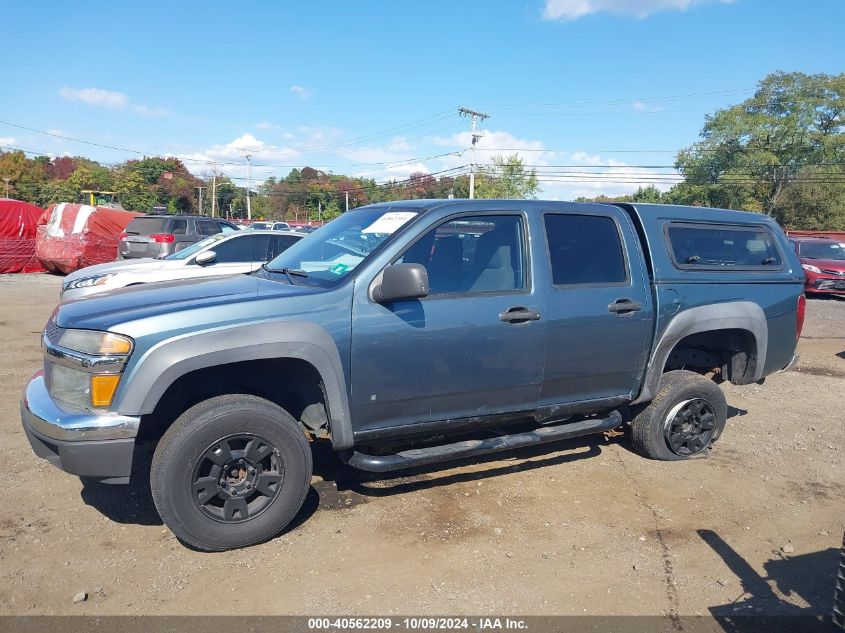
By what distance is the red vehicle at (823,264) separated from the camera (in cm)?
1661

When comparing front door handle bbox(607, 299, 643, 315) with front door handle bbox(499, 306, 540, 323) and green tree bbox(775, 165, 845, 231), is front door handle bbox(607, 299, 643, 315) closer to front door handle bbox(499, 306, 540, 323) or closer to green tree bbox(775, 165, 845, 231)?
front door handle bbox(499, 306, 540, 323)

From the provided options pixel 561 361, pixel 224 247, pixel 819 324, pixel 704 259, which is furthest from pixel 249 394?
pixel 819 324

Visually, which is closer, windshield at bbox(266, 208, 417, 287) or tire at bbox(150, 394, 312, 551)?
tire at bbox(150, 394, 312, 551)

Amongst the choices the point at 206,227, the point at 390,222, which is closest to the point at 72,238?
the point at 206,227

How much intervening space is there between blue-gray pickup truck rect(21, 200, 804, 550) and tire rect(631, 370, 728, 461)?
0.06ft

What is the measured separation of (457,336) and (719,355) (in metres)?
2.82

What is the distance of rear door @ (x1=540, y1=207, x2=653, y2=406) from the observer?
416 cm

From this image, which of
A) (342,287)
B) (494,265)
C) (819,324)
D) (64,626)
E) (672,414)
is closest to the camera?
(64,626)

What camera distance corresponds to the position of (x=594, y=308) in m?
4.26

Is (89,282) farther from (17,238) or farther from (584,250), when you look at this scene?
(17,238)

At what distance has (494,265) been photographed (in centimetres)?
409

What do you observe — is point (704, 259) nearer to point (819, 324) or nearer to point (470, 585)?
point (470, 585)

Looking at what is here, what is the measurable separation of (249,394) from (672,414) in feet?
10.7

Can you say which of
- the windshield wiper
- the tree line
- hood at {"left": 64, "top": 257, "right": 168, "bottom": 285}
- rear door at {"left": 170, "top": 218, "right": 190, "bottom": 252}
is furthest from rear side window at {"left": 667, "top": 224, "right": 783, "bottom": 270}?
the tree line
